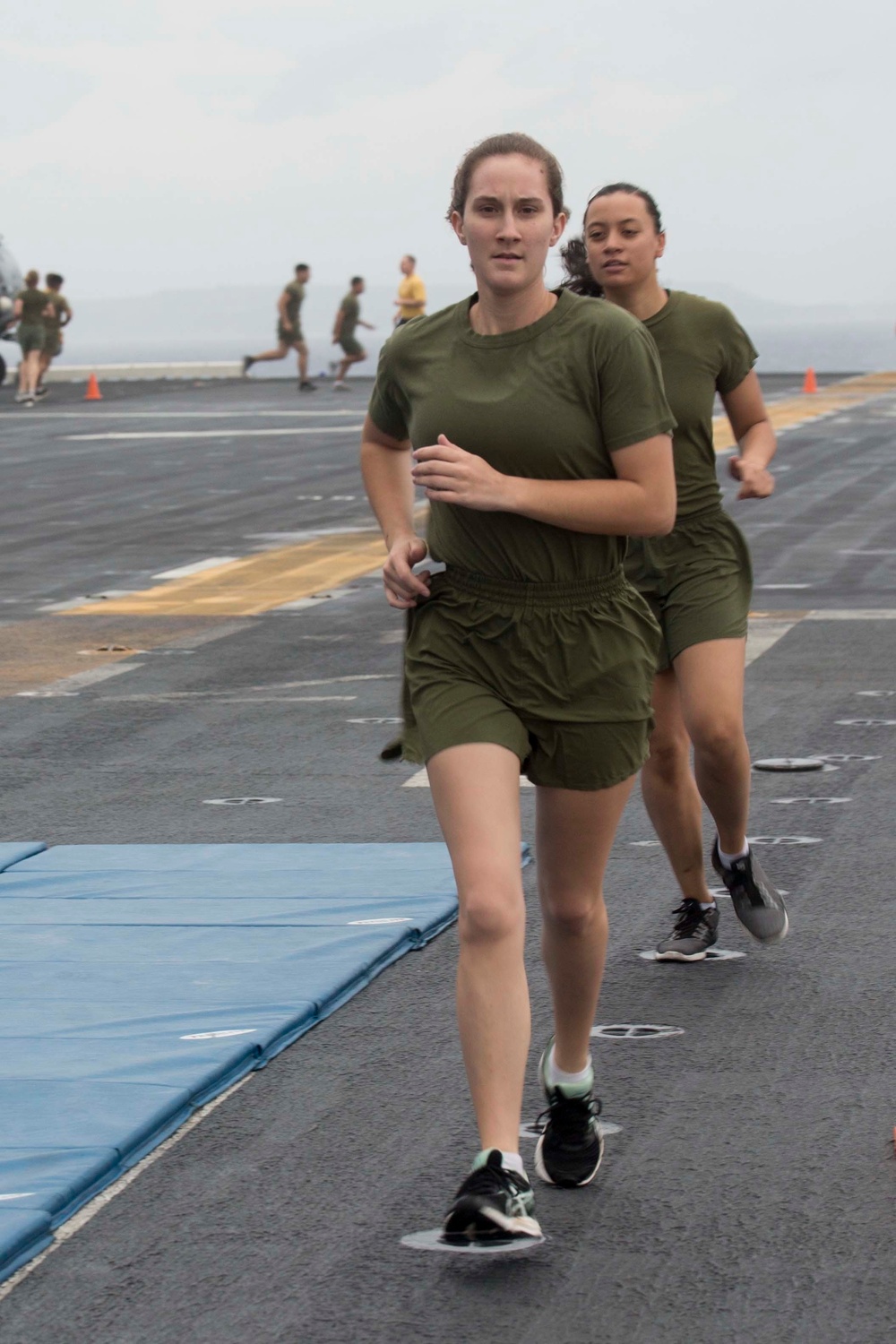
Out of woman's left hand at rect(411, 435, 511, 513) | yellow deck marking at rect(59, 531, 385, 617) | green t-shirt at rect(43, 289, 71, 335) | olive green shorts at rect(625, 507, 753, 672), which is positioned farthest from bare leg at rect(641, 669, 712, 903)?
green t-shirt at rect(43, 289, 71, 335)

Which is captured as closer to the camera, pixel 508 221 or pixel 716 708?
pixel 508 221

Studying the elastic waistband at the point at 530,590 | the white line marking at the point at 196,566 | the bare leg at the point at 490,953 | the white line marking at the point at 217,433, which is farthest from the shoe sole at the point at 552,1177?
the white line marking at the point at 217,433

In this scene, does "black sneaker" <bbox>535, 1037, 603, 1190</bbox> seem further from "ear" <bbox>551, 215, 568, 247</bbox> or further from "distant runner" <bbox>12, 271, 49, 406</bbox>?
"distant runner" <bbox>12, 271, 49, 406</bbox>

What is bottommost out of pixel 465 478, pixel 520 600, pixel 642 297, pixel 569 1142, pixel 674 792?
pixel 569 1142

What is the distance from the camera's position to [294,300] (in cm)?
3741

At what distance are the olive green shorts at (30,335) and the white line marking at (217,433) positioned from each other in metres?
5.62

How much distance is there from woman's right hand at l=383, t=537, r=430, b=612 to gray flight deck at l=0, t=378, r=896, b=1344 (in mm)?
1127

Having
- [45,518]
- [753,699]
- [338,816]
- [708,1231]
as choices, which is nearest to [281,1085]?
[708,1231]

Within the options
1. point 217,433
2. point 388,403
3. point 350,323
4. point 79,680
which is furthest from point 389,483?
point 350,323

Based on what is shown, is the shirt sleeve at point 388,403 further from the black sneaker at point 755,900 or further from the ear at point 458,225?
the black sneaker at point 755,900

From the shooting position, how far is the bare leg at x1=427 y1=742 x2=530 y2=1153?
12.7 ft

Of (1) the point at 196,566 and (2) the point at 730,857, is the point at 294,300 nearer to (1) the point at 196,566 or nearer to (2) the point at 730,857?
(1) the point at 196,566

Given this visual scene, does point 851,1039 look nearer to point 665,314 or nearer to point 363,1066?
point 363,1066

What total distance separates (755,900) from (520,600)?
200 centimetres
